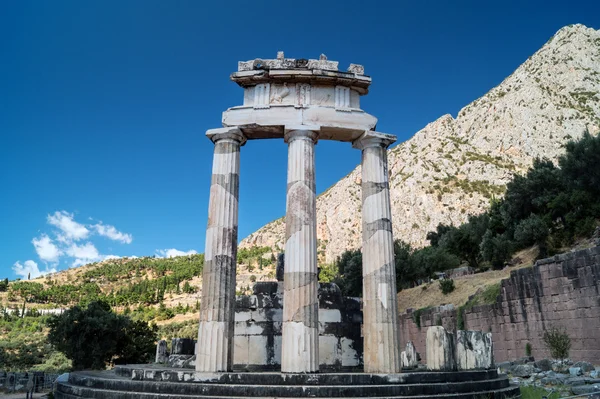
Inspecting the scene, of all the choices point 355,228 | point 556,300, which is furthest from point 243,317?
point 355,228

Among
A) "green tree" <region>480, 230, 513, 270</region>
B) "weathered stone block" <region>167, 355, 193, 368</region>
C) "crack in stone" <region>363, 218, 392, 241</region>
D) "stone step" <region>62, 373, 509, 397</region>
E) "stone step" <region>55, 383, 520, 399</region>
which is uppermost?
"green tree" <region>480, 230, 513, 270</region>

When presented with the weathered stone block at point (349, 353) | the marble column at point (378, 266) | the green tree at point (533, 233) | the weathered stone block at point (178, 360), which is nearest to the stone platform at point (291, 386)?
the marble column at point (378, 266)

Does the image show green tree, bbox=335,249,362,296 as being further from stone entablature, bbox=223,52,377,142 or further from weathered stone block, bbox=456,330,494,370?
stone entablature, bbox=223,52,377,142

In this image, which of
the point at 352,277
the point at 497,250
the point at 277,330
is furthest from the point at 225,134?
the point at 352,277

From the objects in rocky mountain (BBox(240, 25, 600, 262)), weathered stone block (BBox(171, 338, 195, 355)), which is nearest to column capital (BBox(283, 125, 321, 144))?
weathered stone block (BBox(171, 338, 195, 355))

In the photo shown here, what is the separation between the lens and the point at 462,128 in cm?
11438

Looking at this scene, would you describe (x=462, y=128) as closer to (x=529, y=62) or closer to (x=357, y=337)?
(x=529, y=62)

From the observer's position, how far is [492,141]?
338ft

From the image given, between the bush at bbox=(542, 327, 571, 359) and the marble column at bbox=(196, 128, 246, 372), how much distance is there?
17.6m

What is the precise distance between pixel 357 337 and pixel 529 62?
11508cm

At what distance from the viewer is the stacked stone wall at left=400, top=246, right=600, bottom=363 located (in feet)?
69.8

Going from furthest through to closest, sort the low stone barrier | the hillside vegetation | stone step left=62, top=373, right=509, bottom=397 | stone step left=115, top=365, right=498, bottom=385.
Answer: the hillside vegetation → the low stone barrier → stone step left=115, top=365, right=498, bottom=385 → stone step left=62, top=373, right=509, bottom=397

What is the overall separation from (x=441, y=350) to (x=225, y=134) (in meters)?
9.04

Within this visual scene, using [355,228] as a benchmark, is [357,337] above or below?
below
